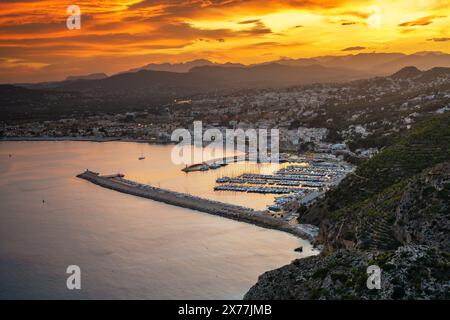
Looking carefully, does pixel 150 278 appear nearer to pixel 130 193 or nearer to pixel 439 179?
pixel 439 179

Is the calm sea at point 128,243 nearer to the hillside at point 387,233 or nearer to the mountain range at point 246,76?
the hillside at point 387,233

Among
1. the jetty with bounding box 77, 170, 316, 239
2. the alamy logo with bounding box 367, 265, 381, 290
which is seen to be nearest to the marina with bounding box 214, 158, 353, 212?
the jetty with bounding box 77, 170, 316, 239

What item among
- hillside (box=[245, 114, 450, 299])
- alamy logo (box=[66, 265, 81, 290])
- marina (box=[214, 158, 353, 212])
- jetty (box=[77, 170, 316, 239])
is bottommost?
alamy logo (box=[66, 265, 81, 290])

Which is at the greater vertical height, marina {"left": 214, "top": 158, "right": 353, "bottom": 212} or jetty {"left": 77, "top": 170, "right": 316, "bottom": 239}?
marina {"left": 214, "top": 158, "right": 353, "bottom": 212}

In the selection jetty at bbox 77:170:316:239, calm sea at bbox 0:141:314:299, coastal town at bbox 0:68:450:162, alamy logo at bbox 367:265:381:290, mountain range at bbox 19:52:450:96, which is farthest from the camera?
mountain range at bbox 19:52:450:96

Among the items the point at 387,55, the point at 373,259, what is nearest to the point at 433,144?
the point at 373,259

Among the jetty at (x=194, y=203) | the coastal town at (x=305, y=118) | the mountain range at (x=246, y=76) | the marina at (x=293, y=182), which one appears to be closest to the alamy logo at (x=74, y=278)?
the jetty at (x=194, y=203)

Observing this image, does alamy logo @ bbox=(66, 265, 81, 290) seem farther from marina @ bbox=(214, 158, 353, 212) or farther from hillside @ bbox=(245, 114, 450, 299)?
marina @ bbox=(214, 158, 353, 212)
